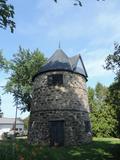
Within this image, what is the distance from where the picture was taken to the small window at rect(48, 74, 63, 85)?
26.3 meters

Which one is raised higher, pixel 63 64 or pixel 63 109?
pixel 63 64

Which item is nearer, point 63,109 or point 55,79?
point 63,109

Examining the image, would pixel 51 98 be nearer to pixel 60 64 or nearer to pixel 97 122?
pixel 60 64

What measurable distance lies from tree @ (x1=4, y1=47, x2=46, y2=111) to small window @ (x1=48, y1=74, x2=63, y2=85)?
73.9 ft

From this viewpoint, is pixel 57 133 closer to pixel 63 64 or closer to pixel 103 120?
pixel 63 64

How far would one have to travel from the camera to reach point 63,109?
83.1 feet

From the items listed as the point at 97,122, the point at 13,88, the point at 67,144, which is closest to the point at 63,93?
the point at 67,144

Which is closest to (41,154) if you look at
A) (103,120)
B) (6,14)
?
(6,14)

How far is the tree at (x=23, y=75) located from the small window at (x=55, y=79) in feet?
73.9

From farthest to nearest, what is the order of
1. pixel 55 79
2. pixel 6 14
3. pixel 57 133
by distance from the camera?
pixel 55 79 → pixel 57 133 → pixel 6 14

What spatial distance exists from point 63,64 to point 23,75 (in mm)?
24384

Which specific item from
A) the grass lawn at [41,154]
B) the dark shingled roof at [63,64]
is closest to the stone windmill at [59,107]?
the dark shingled roof at [63,64]

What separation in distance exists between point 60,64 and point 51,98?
3.67 metres

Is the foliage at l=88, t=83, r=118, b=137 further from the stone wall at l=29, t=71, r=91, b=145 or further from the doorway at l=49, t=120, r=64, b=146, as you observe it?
the doorway at l=49, t=120, r=64, b=146
